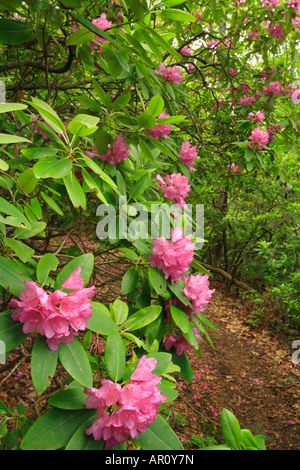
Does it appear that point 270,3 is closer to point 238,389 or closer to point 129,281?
point 129,281

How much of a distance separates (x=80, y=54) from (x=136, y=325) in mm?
1183

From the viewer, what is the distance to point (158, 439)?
818 millimetres

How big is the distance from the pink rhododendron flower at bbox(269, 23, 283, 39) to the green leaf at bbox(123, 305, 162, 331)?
293 centimetres

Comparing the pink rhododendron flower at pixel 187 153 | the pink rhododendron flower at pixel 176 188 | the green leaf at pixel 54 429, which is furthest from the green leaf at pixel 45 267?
the pink rhododendron flower at pixel 187 153

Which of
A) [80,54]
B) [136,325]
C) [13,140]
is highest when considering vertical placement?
[80,54]

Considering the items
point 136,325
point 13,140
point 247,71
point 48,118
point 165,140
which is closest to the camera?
point 13,140

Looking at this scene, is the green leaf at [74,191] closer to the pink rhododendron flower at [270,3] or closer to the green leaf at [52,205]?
the green leaf at [52,205]

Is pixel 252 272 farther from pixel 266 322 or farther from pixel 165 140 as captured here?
pixel 165 140

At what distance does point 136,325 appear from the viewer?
1.02m

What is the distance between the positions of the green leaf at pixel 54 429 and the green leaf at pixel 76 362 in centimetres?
14

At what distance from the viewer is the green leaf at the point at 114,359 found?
878 mm

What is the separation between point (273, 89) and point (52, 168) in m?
2.65
